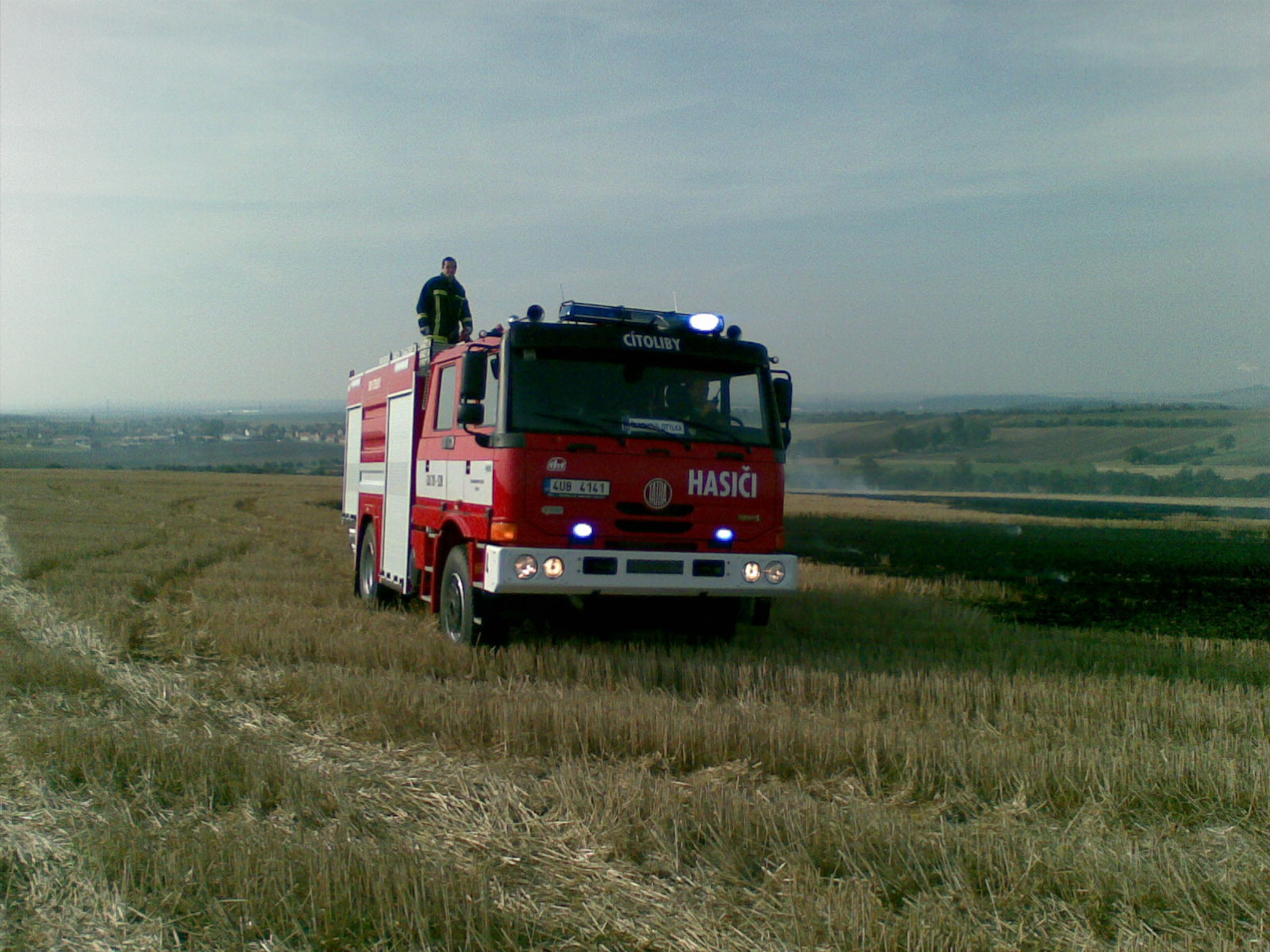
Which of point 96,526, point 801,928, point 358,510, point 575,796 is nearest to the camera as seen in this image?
point 801,928

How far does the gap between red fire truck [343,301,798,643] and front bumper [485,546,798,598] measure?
1 cm

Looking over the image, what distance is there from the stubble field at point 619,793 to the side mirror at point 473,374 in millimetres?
2184

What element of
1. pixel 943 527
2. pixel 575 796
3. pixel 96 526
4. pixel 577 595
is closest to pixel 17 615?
pixel 577 595

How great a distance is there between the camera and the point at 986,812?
211 inches

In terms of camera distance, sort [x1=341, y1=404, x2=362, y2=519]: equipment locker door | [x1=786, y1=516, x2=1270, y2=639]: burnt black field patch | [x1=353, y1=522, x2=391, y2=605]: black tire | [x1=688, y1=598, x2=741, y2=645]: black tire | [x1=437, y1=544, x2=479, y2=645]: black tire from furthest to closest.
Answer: [x1=341, y1=404, x2=362, y2=519]: equipment locker door < [x1=786, y1=516, x2=1270, y2=639]: burnt black field patch < [x1=353, y1=522, x2=391, y2=605]: black tire < [x1=688, y1=598, x2=741, y2=645]: black tire < [x1=437, y1=544, x2=479, y2=645]: black tire

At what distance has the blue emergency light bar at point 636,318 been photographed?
9562mm

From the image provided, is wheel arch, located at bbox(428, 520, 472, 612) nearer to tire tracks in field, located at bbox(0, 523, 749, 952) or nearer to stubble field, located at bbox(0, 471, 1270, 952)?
stubble field, located at bbox(0, 471, 1270, 952)

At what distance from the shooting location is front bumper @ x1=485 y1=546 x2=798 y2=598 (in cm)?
864

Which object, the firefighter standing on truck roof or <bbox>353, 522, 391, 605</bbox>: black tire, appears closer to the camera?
the firefighter standing on truck roof

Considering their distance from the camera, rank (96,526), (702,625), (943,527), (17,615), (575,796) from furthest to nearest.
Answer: (943,527) < (96,526) < (17,615) < (702,625) < (575,796)

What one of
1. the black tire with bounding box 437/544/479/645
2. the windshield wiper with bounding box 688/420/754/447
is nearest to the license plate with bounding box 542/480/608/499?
the windshield wiper with bounding box 688/420/754/447

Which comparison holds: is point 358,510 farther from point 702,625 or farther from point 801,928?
point 801,928

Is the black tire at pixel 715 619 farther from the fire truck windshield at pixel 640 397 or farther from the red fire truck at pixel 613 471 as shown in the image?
the fire truck windshield at pixel 640 397

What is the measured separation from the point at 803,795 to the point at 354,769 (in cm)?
240
